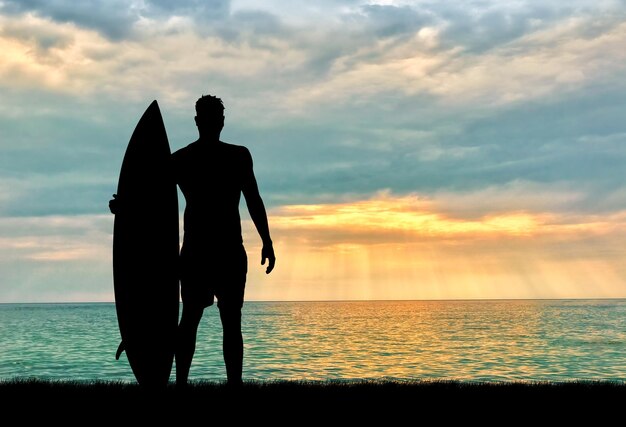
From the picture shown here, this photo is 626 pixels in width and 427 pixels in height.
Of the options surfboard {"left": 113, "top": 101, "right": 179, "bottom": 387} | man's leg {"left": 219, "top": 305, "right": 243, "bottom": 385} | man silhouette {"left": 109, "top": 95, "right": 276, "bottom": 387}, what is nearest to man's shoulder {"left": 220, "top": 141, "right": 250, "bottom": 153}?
man silhouette {"left": 109, "top": 95, "right": 276, "bottom": 387}

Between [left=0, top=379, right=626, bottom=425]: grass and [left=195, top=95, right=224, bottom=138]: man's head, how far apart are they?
250 cm

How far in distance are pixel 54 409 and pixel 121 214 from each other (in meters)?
2.05

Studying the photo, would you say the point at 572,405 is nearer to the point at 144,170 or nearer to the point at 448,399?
the point at 448,399

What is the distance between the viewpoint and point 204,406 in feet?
22.1

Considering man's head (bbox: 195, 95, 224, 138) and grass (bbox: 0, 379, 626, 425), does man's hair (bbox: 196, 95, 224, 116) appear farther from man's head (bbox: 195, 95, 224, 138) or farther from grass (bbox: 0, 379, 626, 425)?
grass (bbox: 0, 379, 626, 425)

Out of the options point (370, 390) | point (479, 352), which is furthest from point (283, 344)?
point (370, 390)

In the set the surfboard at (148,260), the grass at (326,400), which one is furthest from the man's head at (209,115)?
the grass at (326,400)

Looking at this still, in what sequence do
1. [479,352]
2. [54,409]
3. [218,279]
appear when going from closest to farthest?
[218,279], [54,409], [479,352]

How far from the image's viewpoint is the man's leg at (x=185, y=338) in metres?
6.08

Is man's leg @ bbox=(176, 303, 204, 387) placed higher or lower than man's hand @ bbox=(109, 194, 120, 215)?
lower

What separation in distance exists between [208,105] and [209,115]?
96mm

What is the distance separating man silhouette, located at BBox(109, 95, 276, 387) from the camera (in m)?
6.05

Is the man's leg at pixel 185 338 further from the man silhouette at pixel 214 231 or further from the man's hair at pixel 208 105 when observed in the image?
Result: the man's hair at pixel 208 105

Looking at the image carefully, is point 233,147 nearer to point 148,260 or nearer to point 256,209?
point 256,209
